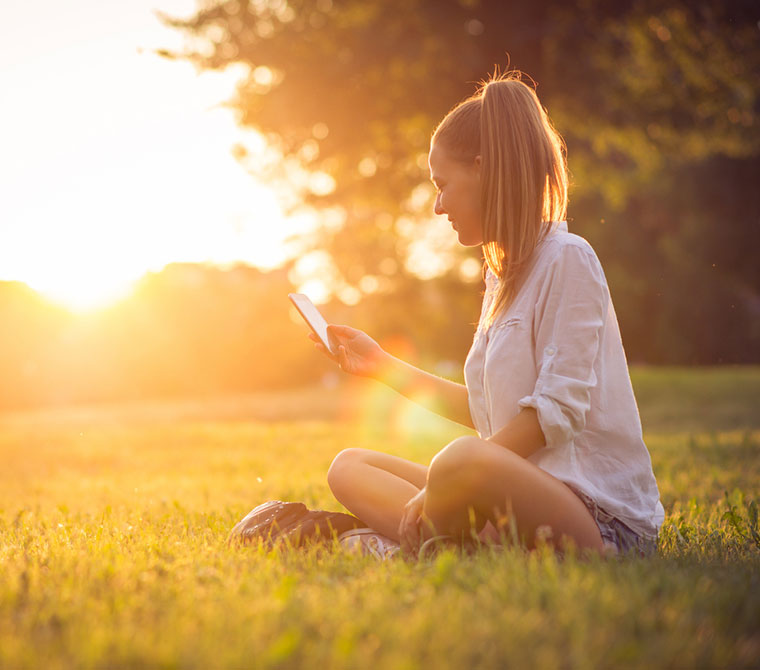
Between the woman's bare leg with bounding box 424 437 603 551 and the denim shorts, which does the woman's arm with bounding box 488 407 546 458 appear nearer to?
the woman's bare leg with bounding box 424 437 603 551

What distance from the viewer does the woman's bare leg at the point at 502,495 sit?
8.84ft

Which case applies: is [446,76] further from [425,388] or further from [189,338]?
[189,338]

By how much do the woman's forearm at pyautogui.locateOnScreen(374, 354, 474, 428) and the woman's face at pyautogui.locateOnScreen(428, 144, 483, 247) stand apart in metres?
0.78

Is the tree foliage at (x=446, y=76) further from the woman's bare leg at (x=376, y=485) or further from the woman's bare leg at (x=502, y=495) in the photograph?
the woman's bare leg at (x=502, y=495)

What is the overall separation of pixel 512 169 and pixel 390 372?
3.87 ft

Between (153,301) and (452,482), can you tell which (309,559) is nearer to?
(452,482)

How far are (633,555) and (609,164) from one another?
12.5 meters

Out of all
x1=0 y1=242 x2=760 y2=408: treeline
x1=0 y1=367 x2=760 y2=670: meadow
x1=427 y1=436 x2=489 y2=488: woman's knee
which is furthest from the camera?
x1=0 y1=242 x2=760 y2=408: treeline

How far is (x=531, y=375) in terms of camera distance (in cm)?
296

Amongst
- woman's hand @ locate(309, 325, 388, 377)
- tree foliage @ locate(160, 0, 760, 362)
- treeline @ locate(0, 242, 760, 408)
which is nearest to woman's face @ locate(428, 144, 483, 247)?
woman's hand @ locate(309, 325, 388, 377)

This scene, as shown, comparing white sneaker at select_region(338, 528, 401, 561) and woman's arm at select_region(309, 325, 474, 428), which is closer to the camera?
white sneaker at select_region(338, 528, 401, 561)

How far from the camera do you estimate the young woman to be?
109 inches

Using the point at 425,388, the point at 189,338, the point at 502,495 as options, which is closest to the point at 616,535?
the point at 502,495

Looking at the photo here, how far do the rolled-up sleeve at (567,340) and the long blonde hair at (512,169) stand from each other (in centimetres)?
20
